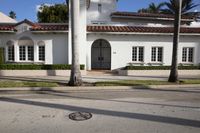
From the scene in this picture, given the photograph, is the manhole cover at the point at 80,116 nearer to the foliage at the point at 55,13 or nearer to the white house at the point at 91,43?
the white house at the point at 91,43

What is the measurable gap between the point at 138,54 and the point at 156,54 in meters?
1.66

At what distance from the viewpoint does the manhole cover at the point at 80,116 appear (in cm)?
718

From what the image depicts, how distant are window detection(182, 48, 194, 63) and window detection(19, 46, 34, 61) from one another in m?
13.5

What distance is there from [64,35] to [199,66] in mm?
11687

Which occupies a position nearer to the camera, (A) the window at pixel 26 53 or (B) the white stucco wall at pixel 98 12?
(A) the window at pixel 26 53

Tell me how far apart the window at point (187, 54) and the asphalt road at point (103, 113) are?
11938 mm

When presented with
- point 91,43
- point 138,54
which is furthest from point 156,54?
point 91,43

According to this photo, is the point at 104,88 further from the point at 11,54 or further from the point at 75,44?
the point at 11,54

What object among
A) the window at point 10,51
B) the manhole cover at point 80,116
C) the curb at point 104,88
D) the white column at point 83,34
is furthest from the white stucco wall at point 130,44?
the manhole cover at point 80,116

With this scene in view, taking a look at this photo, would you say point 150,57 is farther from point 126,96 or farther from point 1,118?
point 1,118

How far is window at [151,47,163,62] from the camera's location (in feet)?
71.4

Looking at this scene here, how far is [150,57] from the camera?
21.7m

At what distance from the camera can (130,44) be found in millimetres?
21281

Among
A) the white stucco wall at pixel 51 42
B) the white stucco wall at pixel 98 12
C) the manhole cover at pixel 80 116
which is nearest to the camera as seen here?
the manhole cover at pixel 80 116
